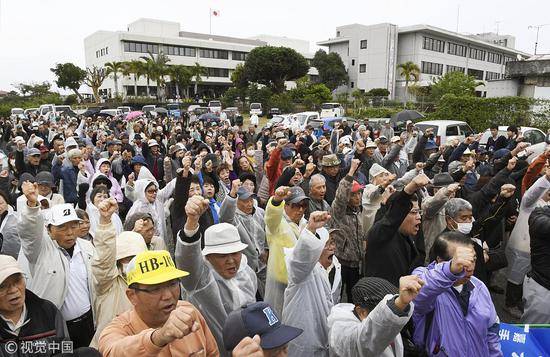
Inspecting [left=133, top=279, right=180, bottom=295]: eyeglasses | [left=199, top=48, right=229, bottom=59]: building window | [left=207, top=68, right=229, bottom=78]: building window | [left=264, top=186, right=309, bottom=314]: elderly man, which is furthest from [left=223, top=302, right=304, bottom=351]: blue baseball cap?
[left=199, top=48, right=229, bottom=59]: building window

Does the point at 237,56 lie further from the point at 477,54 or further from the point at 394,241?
the point at 394,241

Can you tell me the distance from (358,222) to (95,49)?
69.5 meters

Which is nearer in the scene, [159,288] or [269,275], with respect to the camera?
[159,288]

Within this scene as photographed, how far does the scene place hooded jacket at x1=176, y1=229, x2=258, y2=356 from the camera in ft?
7.46

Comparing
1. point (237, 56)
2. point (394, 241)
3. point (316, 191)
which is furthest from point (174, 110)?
point (394, 241)

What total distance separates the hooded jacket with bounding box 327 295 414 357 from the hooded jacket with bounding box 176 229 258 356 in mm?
642

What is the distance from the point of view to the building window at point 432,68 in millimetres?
49156

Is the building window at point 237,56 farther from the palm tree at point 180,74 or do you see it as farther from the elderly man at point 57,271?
the elderly man at point 57,271

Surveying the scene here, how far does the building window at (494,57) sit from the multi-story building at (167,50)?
86.9 feet

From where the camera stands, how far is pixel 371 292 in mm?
2164

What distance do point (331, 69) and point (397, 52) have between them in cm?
875

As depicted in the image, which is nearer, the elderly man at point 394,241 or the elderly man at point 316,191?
the elderly man at point 394,241

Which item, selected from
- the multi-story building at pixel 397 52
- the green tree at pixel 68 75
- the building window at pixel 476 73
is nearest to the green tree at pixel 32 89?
the green tree at pixel 68 75

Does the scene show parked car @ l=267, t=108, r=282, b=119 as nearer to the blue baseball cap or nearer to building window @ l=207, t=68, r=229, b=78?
building window @ l=207, t=68, r=229, b=78
